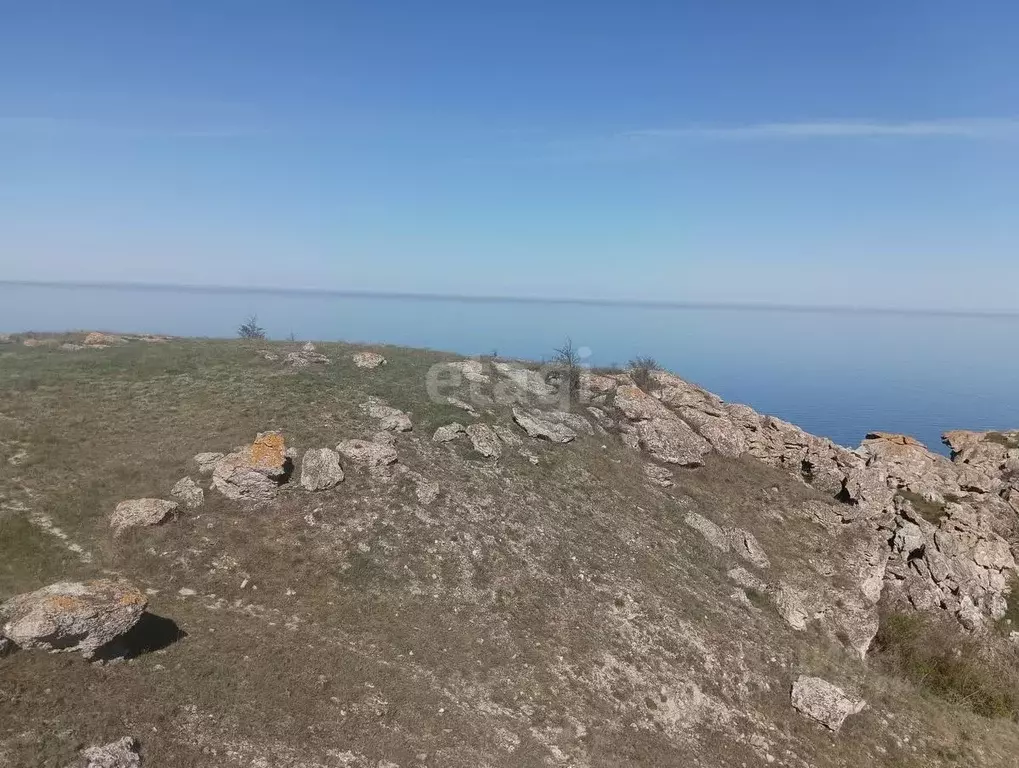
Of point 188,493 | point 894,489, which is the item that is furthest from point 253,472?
point 894,489

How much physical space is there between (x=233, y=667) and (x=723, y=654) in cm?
1955

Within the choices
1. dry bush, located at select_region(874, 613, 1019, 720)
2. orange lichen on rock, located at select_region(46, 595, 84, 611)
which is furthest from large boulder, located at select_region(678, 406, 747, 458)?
orange lichen on rock, located at select_region(46, 595, 84, 611)

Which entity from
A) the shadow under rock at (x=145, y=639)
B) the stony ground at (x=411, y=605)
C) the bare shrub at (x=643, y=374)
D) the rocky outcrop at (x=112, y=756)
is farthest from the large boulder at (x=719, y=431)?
the rocky outcrop at (x=112, y=756)

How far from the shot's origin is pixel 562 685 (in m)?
20.8

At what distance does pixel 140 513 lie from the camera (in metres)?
23.5

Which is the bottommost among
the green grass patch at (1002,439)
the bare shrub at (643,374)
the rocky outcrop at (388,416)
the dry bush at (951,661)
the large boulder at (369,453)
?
the dry bush at (951,661)

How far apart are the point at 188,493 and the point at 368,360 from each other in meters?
19.5

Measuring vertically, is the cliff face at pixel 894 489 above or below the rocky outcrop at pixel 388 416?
below

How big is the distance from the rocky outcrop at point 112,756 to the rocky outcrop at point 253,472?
1300 cm

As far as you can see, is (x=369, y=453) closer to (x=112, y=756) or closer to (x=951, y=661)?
(x=112, y=756)

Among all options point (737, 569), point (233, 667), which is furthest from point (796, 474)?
point (233, 667)

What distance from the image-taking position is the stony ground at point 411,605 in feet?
53.5

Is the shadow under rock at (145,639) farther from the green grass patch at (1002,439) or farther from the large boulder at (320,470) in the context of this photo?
the green grass patch at (1002,439)

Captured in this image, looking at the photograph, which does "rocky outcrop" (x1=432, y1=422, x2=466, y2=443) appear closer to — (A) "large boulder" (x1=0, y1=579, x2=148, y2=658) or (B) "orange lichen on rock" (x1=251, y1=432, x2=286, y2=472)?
(B) "orange lichen on rock" (x1=251, y1=432, x2=286, y2=472)
